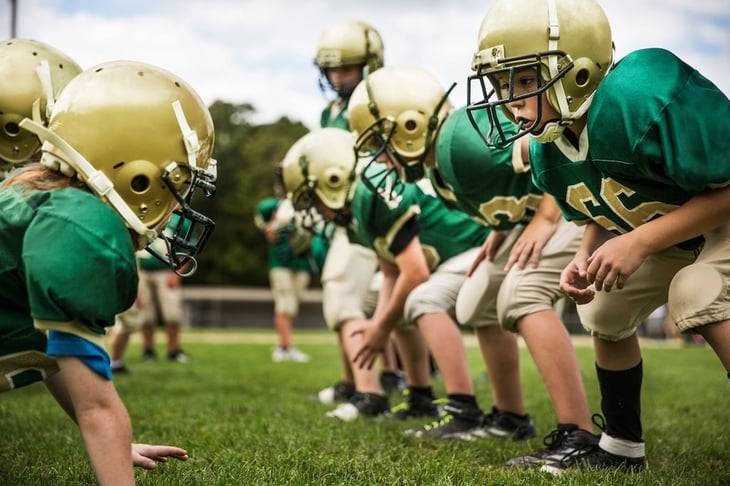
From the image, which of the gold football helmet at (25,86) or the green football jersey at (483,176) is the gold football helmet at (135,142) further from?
the green football jersey at (483,176)

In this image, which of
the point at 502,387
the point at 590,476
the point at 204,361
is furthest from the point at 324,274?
the point at 204,361

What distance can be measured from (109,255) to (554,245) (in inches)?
78.1

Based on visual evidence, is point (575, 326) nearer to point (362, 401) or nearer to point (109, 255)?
point (362, 401)

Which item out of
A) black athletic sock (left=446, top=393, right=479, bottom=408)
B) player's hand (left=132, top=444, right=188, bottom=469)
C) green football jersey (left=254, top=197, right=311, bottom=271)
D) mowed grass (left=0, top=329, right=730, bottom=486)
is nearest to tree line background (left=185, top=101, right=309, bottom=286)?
green football jersey (left=254, top=197, right=311, bottom=271)

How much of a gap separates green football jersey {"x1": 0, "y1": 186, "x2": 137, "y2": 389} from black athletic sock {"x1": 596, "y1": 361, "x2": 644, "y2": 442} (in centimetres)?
184

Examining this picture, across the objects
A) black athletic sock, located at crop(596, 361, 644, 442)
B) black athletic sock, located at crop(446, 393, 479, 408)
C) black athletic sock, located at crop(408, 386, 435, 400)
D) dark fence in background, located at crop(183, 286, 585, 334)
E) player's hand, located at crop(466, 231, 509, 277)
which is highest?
player's hand, located at crop(466, 231, 509, 277)

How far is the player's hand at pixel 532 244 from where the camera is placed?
335 centimetres

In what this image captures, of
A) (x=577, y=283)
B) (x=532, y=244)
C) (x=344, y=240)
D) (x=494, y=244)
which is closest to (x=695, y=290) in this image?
(x=577, y=283)

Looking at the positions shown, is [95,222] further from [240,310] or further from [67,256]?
[240,310]

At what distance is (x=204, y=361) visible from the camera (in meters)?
9.11

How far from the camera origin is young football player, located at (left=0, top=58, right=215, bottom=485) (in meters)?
1.97

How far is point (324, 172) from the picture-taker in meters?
4.61

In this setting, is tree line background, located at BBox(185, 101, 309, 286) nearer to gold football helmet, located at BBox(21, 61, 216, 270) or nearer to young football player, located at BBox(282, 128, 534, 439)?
young football player, located at BBox(282, 128, 534, 439)

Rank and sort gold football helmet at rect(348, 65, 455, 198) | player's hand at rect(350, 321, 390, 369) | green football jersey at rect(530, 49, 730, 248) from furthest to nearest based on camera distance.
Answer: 1. player's hand at rect(350, 321, 390, 369)
2. gold football helmet at rect(348, 65, 455, 198)
3. green football jersey at rect(530, 49, 730, 248)
